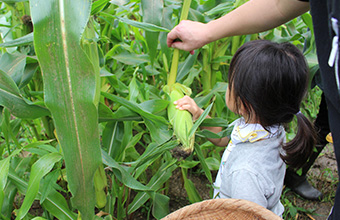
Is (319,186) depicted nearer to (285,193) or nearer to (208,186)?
(285,193)

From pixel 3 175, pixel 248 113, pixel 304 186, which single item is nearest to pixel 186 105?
pixel 248 113

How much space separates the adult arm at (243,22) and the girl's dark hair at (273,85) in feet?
0.32

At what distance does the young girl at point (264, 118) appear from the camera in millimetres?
840

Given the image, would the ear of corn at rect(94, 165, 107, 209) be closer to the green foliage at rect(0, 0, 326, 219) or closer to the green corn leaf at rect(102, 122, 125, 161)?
the green foliage at rect(0, 0, 326, 219)

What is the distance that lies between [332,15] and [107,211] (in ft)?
3.31

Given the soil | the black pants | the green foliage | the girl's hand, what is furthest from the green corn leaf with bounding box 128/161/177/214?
the black pants

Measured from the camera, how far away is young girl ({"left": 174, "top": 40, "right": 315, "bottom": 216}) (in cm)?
84

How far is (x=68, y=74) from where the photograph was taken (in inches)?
23.2

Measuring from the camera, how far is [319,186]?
5.56ft

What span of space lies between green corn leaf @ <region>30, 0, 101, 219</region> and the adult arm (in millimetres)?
492

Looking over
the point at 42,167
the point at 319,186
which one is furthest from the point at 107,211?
the point at 319,186

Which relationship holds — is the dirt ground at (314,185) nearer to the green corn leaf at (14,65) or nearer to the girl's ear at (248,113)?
the girl's ear at (248,113)

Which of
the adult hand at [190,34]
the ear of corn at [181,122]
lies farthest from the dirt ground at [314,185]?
the adult hand at [190,34]

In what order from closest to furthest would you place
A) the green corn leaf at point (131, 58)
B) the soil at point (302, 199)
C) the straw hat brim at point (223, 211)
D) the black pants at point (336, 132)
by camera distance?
the black pants at point (336, 132), the straw hat brim at point (223, 211), the green corn leaf at point (131, 58), the soil at point (302, 199)
